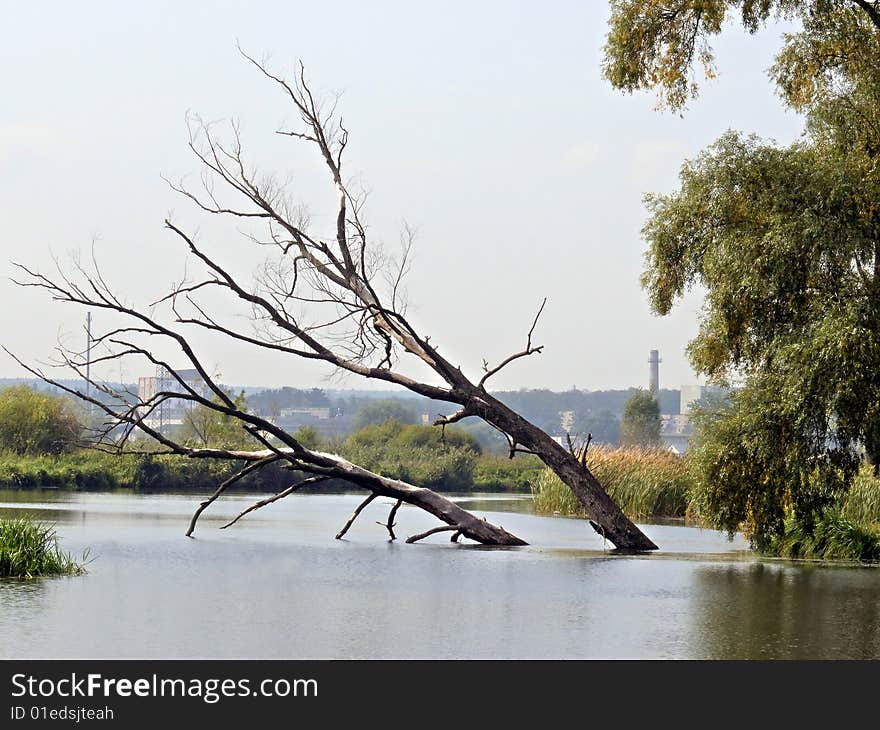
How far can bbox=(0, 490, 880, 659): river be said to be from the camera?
40.8ft

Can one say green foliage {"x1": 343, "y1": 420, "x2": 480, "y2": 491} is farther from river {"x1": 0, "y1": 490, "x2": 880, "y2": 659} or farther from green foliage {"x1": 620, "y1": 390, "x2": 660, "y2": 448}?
river {"x1": 0, "y1": 490, "x2": 880, "y2": 659}

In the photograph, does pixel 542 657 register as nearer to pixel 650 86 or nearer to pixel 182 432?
pixel 650 86

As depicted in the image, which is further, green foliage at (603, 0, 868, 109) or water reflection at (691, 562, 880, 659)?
green foliage at (603, 0, 868, 109)

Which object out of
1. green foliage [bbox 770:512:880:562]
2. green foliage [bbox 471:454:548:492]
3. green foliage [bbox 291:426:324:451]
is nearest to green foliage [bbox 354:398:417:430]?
green foliage [bbox 471:454:548:492]

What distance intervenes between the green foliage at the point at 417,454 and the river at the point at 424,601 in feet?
75.8

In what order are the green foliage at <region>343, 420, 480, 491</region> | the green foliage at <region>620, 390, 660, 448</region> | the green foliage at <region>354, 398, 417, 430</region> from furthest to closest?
the green foliage at <region>354, 398, 417, 430</region>, the green foliage at <region>620, 390, 660, 448</region>, the green foliage at <region>343, 420, 480, 491</region>

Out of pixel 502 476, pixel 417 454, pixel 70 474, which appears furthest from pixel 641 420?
pixel 70 474

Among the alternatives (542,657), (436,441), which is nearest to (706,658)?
(542,657)

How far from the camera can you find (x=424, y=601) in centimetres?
1577

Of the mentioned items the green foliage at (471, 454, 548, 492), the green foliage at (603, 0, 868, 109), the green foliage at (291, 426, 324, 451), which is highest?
the green foliage at (603, 0, 868, 109)

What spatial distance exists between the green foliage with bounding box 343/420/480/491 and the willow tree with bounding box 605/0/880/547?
27.0 metres

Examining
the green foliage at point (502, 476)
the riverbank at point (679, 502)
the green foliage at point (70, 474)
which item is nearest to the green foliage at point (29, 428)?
the green foliage at point (70, 474)

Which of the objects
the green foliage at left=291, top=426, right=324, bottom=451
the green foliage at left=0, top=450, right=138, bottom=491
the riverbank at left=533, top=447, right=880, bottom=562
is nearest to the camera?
the riverbank at left=533, top=447, right=880, bottom=562

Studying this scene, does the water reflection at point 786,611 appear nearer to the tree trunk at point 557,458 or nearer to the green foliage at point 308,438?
the tree trunk at point 557,458
